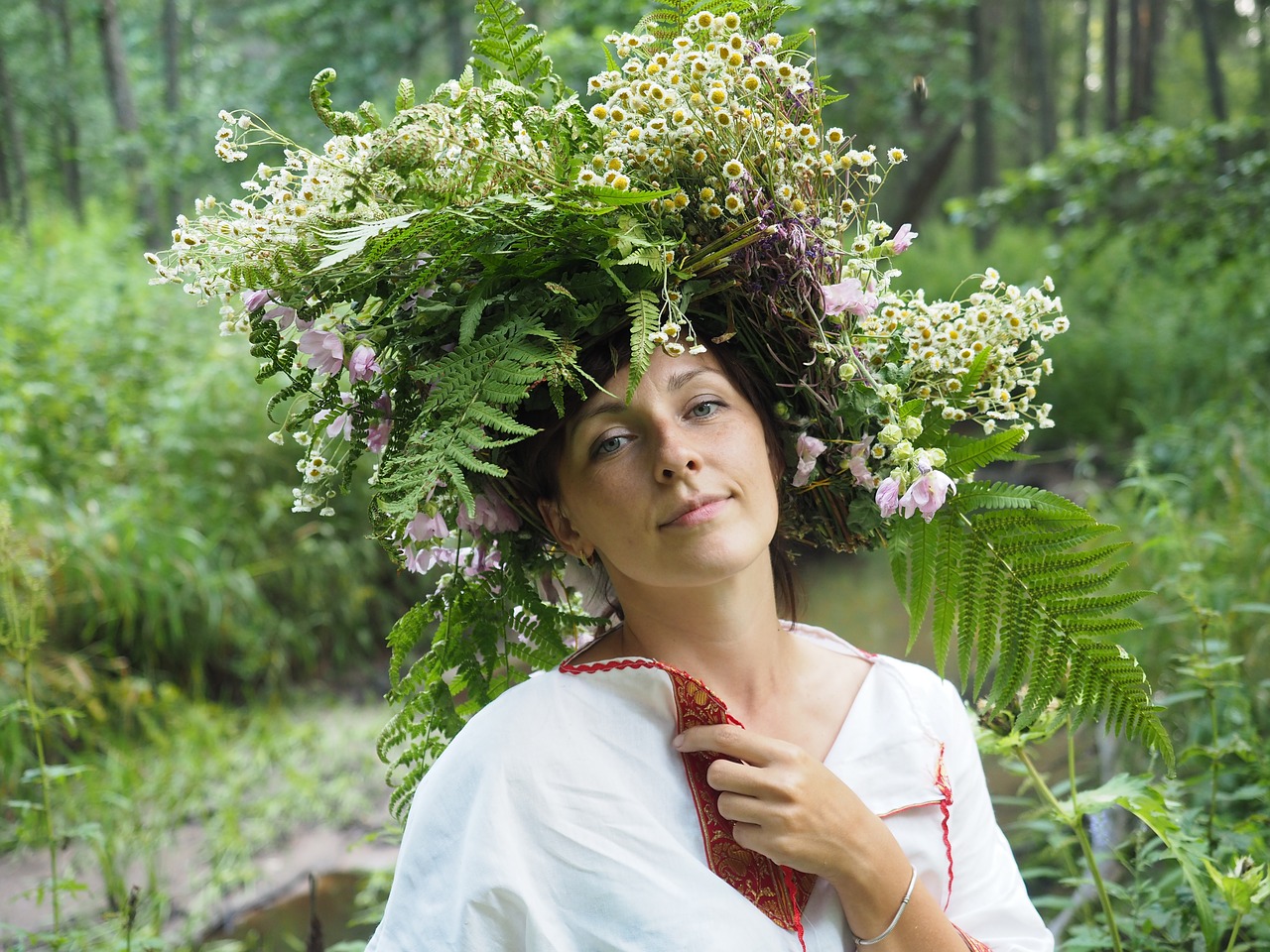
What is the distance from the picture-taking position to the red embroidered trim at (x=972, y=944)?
167cm

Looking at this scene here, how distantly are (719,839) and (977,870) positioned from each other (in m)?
0.52

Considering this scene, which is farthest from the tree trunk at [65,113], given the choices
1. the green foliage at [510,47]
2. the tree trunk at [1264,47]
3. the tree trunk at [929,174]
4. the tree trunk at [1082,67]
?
the tree trunk at [1082,67]

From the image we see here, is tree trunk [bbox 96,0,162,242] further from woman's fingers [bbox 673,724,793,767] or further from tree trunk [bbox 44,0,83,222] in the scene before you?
woman's fingers [bbox 673,724,793,767]

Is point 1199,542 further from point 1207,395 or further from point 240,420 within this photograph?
point 240,420

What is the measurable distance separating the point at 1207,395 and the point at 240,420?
21.6ft

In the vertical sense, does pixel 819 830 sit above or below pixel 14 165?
below

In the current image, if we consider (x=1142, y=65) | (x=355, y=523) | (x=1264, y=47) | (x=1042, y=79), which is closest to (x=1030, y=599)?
(x=355, y=523)

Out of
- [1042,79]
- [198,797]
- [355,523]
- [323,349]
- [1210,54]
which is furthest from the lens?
[1042,79]

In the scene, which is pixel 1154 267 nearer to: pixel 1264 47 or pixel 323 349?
pixel 323 349

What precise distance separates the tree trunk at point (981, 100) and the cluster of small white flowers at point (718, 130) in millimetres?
11388

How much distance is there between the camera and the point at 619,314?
1607mm

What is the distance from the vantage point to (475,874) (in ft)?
4.83

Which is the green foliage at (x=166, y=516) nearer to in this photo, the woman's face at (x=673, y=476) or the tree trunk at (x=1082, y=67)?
the woman's face at (x=673, y=476)

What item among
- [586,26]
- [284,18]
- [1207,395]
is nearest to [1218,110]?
[1207,395]
